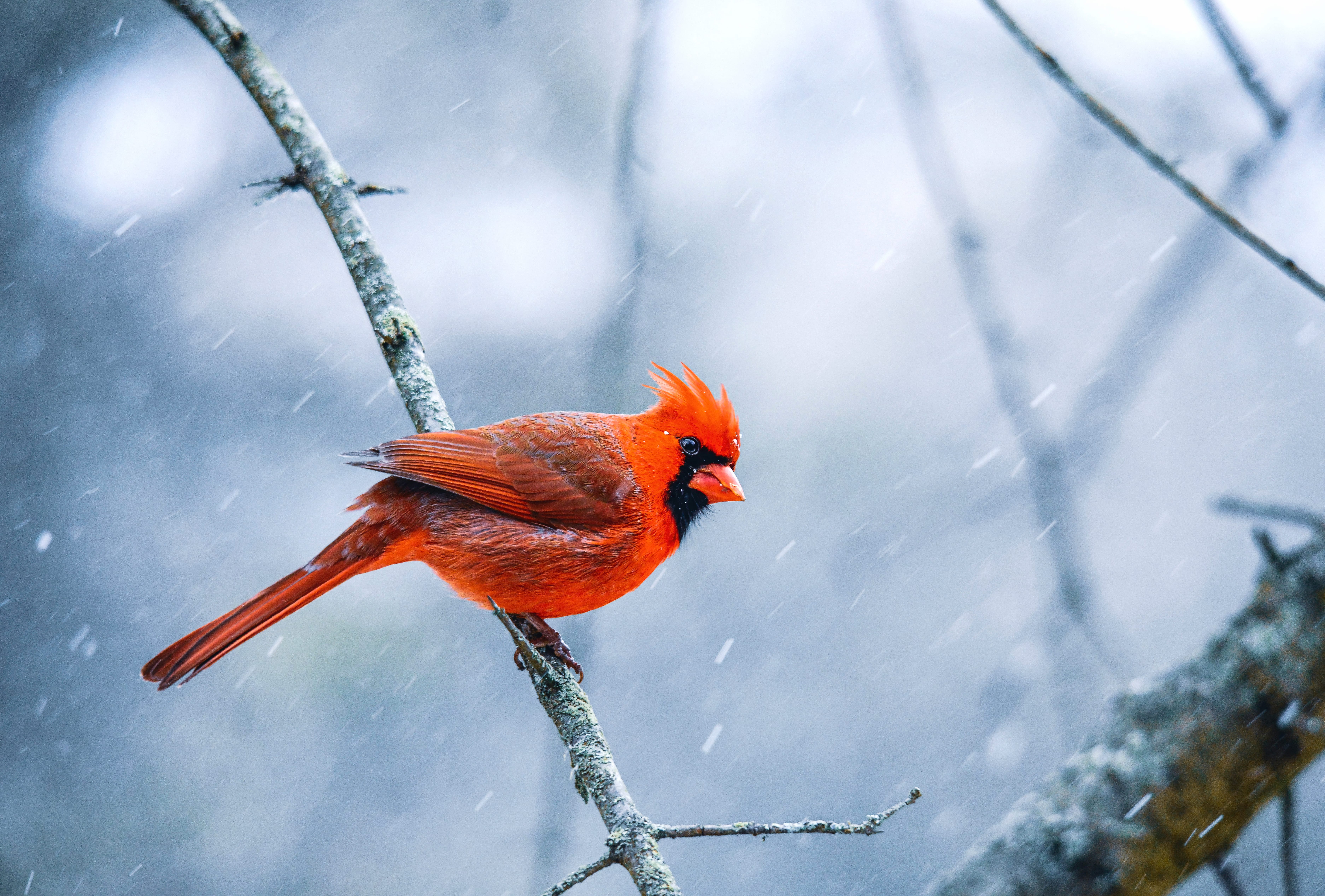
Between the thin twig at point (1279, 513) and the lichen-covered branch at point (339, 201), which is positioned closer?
the thin twig at point (1279, 513)

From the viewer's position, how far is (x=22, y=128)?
405 cm

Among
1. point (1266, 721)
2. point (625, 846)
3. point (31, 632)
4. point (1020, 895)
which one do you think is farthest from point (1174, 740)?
point (31, 632)

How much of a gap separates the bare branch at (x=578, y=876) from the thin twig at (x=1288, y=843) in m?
1.01

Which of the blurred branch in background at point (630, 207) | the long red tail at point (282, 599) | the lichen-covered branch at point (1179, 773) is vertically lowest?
the lichen-covered branch at point (1179, 773)

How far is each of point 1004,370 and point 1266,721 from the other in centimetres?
103

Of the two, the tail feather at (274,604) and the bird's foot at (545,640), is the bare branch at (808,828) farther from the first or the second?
the tail feather at (274,604)

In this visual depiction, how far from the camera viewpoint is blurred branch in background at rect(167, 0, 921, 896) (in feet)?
5.18

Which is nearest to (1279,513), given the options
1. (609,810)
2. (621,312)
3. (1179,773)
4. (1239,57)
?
(1179,773)

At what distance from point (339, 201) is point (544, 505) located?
92 cm

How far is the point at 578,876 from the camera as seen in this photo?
1236 mm

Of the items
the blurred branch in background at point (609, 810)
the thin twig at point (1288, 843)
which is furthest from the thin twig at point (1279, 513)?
the blurred branch in background at point (609, 810)

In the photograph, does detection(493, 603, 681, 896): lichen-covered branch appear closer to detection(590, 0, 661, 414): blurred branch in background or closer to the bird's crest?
the bird's crest

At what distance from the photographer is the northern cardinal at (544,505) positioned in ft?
6.11

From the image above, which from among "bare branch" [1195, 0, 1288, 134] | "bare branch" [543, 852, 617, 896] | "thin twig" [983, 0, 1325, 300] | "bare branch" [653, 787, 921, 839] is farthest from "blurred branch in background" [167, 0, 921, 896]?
"bare branch" [1195, 0, 1288, 134]
